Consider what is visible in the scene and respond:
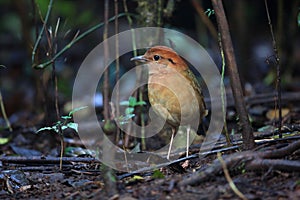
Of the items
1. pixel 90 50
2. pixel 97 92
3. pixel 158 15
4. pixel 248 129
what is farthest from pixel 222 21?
pixel 90 50

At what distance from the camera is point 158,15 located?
16.6ft

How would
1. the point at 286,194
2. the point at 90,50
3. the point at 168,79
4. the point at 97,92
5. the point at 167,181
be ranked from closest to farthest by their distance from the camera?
the point at 286,194
the point at 167,181
the point at 168,79
the point at 97,92
the point at 90,50

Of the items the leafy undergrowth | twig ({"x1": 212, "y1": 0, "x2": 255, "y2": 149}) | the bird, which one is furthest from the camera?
the bird

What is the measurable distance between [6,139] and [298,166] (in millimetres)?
3345

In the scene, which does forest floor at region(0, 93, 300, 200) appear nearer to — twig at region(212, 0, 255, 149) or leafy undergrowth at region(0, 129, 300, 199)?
leafy undergrowth at region(0, 129, 300, 199)

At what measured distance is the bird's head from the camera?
14.7 ft

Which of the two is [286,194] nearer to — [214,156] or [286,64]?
[214,156]

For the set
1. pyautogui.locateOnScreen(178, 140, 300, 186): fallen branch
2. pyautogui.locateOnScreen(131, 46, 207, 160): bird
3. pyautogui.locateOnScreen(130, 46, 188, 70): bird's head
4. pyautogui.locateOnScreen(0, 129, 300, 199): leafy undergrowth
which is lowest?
pyautogui.locateOnScreen(0, 129, 300, 199): leafy undergrowth

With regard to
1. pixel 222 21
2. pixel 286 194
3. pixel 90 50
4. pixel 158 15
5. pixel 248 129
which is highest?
pixel 90 50

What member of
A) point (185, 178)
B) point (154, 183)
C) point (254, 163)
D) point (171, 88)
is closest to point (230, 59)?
point (254, 163)

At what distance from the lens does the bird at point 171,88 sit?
444cm

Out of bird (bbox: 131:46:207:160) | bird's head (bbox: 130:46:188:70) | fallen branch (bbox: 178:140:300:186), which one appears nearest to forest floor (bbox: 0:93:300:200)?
fallen branch (bbox: 178:140:300:186)

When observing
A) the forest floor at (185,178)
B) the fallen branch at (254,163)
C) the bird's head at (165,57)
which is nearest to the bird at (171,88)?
the bird's head at (165,57)

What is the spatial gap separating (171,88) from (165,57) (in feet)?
0.97
